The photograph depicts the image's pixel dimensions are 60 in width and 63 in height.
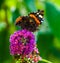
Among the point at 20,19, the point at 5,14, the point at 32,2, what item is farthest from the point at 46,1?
the point at 20,19

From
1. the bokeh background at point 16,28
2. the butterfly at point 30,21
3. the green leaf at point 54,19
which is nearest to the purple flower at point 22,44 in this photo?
the butterfly at point 30,21

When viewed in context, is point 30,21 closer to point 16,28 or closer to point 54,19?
point 54,19

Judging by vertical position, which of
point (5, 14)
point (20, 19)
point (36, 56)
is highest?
point (5, 14)

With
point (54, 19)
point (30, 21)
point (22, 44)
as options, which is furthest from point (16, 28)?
point (22, 44)

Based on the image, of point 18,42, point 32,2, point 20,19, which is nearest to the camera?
point 18,42

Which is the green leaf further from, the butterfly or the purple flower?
the purple flower

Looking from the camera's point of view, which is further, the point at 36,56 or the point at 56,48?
the point at 56,48

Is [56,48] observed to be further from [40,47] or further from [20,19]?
[20,19]

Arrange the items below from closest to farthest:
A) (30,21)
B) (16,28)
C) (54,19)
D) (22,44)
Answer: (22,44) < (30,21) < (54,19) < (16,28)
